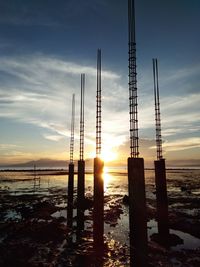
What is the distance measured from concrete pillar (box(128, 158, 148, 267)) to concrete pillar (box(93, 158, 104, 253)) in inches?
197

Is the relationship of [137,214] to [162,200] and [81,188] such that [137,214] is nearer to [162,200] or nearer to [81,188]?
[162,200]

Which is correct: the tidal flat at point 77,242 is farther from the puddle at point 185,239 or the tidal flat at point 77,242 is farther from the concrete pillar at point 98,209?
the concrete pillar at point 98,209

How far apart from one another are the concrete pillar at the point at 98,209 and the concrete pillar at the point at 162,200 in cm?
434

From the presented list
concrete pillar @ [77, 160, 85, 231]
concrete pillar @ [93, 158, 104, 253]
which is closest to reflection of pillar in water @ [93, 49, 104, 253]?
concrete pillar @ [93, 158, 104, 253]

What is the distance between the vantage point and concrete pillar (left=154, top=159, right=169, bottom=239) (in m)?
17.5

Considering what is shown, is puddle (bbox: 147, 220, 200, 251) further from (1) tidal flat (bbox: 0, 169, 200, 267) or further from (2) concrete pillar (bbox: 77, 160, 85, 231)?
(2) concrete pillar (bbox: 77, 160, 85, 231)

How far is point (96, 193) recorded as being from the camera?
1653 cm

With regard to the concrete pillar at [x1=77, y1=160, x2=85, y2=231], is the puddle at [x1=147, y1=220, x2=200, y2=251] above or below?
below

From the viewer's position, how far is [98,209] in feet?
53.1

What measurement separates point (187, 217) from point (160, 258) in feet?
35.0

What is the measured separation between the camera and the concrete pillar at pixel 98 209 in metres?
15.6

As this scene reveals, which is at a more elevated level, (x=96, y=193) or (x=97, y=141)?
(x=97, y=141)

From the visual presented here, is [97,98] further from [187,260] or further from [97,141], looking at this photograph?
[187,260]

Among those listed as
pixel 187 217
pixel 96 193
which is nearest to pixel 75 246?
pixel 96 193
